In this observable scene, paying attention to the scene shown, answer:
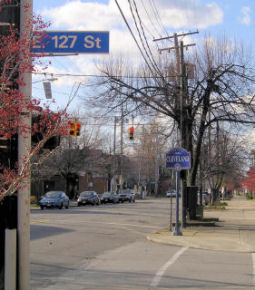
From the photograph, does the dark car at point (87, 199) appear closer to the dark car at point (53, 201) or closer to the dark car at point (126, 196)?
the dark car at point (53, 201)

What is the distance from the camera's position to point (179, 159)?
56.5 feet

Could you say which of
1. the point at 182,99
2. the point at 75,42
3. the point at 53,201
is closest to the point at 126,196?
the point at 53,201

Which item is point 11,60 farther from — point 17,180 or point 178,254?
point 178,254

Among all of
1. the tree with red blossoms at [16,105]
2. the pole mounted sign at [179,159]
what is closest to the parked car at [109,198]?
the pole mounted sign at [179,159]

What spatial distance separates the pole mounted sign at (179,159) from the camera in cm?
1716

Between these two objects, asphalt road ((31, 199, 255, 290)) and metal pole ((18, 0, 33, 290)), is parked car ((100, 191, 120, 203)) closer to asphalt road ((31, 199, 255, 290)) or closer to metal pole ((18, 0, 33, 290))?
asphalt road ((31, 199, 255, 290))

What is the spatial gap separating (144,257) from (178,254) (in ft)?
3.70

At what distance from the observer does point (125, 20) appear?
1480 cm

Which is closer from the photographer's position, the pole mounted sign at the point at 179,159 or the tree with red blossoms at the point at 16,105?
the tree with red blossoms at the point at 16,105

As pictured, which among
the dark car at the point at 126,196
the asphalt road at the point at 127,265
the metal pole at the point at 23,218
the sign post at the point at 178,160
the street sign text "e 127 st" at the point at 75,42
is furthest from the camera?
the dark car at the point at 126,196

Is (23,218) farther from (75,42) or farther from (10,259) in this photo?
(75,42)

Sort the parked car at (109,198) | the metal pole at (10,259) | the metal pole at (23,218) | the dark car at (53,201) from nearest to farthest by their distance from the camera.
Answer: the metal pole at (10,259) → the metal pole at (23,218) → the dark car at (53,201) → the parked car at (109,198)

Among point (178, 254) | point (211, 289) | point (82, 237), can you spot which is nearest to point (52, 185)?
point (82, 237)

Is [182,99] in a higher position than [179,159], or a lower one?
higher
